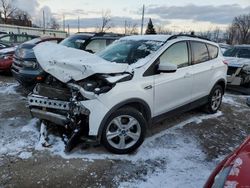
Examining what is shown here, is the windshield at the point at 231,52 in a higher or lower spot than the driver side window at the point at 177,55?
lower

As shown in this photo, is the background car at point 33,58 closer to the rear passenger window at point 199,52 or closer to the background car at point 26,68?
the background car at point 26,68

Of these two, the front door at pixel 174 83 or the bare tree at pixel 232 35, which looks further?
the bare tree at pixel 232 35

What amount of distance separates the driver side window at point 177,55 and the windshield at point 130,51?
0.66ft

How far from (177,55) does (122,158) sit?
219cm

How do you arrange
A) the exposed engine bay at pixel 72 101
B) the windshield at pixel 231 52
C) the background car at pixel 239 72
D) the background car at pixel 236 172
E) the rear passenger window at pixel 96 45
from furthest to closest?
the windshield at pixel 231 52, the background car at pixel 239 72, the rear passenger window at pixel 96 45, the exposed engine bay at pixel 72 101, the background car at pixel 236 172

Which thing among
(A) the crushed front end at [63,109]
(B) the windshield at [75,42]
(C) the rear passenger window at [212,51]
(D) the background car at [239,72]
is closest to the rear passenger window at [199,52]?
(C) the rear passenger window at [212,51]

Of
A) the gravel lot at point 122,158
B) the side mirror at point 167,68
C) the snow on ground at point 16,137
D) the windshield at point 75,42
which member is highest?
the windshield at point 75,42

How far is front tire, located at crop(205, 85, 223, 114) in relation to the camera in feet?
21.0

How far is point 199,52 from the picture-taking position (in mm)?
5883

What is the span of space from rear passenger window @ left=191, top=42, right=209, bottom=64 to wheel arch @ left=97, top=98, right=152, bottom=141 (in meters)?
1.71

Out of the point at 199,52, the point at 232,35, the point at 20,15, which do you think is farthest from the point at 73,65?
the point at 20,15

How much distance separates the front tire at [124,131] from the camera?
4.18 meters

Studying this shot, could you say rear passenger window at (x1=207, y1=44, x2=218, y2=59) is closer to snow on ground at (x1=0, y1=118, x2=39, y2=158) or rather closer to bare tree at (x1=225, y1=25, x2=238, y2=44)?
snow on ground at (x1=0, y1=118, x2=39, y2=158)

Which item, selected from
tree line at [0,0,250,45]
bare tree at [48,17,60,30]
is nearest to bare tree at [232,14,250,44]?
tree line at [0,0,250,45]
